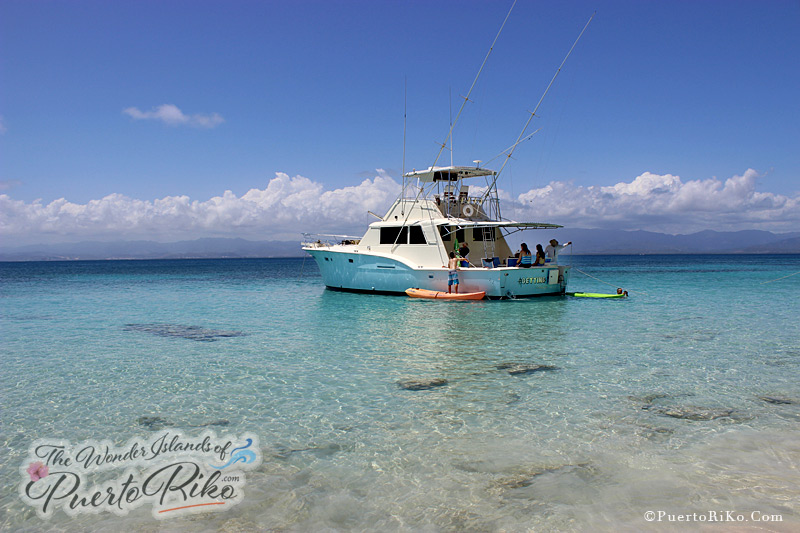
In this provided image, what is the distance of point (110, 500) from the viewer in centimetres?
448

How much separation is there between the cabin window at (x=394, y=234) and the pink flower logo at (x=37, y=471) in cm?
1753

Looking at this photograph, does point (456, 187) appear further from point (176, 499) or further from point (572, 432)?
point (176, 499)

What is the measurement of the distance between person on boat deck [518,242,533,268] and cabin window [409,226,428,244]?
4.28 m

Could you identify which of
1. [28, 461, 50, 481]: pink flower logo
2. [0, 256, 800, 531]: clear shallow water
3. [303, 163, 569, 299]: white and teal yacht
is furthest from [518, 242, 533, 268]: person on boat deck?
[28, 461, 50, 481]: pink flower logo

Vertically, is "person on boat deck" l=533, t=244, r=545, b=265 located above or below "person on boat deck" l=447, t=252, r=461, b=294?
above

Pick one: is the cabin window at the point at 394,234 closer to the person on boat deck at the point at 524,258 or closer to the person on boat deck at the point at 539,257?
the person on boat deck at the point at 524,258

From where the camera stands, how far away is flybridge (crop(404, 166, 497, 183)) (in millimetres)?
22719

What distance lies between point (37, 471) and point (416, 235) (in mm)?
17699

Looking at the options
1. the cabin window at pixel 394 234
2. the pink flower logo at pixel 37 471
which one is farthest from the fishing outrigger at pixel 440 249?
the pink flower logo at pixel 37 471

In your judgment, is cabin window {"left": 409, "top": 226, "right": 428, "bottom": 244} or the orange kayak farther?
cabin window {"left": 409, "top": 226, "right": 428, "bottom": 244}

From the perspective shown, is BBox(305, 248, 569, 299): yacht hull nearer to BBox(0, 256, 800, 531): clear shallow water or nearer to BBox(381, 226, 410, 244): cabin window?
BBox(381, 226, 410, 244): cabin window

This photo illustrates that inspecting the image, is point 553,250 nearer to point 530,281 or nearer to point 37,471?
point 530,281

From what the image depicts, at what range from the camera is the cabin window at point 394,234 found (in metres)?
22.1

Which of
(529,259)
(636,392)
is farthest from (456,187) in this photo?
(636,392)
